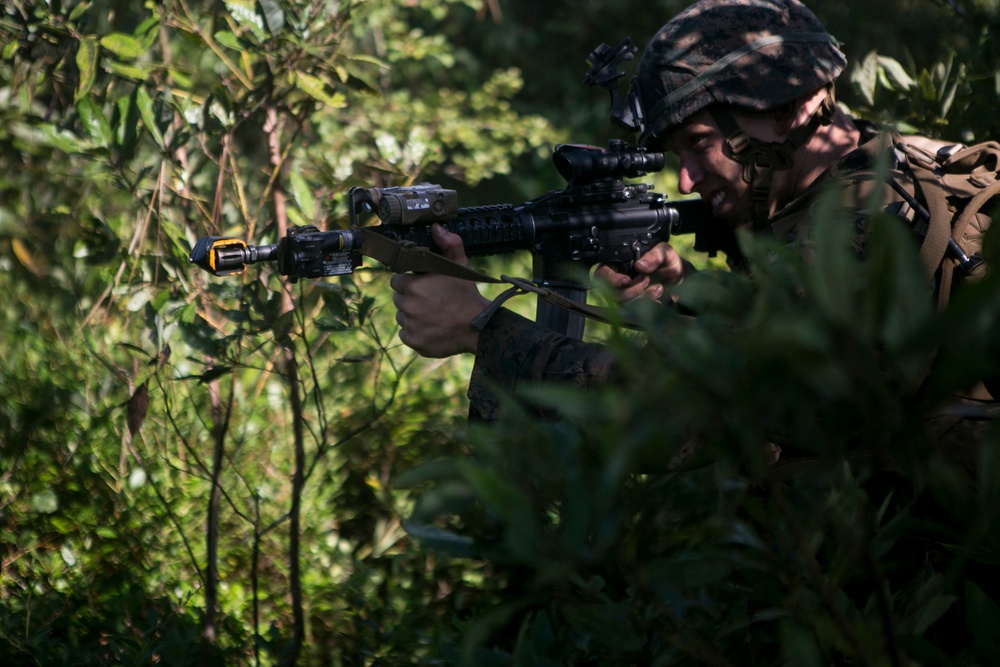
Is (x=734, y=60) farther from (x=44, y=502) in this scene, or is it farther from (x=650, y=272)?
(x=44, y=502)

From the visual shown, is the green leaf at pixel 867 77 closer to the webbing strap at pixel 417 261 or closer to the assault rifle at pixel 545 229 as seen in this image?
the assault rifle at pixel 545 229

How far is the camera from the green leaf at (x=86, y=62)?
2334 millimetres

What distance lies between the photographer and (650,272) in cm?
266

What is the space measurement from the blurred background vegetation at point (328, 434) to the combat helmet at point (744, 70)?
0.53m

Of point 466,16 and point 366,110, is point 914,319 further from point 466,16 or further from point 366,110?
point 466,16

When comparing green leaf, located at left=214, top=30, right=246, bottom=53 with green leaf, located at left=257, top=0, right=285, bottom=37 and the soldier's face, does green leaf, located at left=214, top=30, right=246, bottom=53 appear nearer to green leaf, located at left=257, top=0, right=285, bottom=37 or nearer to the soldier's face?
green leaf, located at left=257, top=0, right=285, bottom=37

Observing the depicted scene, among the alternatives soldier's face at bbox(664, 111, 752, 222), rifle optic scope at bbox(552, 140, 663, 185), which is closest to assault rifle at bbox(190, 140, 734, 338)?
rifle optic scope at bbox(552, 140, 663, 185)

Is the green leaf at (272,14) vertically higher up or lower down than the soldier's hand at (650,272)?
higher up

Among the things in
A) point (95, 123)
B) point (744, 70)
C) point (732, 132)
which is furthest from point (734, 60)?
point (95, 123)

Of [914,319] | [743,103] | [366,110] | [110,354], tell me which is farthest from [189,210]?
[366,110]

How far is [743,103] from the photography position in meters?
2.21

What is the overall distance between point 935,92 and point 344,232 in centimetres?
179

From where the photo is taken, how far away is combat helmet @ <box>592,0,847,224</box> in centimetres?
222

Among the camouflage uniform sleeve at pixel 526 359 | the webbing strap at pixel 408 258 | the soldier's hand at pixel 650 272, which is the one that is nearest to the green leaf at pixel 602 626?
the camouflage uniform sleeve at pixel 526 359
